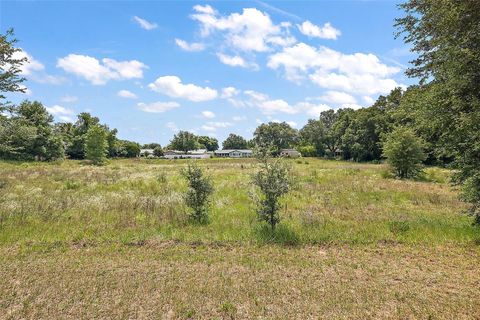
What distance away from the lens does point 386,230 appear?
1077cm

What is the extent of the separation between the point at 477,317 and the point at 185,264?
20.6ft

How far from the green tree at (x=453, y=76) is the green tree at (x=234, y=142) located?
143066 mm

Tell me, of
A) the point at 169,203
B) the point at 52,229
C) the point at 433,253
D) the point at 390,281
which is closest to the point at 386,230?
the point at 433,253

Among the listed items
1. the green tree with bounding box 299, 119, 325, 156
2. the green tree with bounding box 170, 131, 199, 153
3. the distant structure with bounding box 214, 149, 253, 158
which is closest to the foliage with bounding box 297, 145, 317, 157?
the green tree with bounding box 299, 119, 325, 156

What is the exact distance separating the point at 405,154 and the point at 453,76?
24.4m

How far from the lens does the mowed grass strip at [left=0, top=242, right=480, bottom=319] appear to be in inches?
228

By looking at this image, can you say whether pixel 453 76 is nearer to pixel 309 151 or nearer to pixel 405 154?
pixel 405 154

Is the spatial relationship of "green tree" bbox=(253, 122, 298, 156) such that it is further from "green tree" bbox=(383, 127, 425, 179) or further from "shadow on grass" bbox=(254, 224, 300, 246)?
"shadow on grass" bbox=(254, 224, 300, 246)

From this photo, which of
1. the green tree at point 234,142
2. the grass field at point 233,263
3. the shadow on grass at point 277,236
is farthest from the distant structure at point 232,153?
the shadow on grass at point 277,236

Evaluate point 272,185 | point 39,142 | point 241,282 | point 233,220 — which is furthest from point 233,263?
point 39,142

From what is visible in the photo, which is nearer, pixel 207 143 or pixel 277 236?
pixel 277 236

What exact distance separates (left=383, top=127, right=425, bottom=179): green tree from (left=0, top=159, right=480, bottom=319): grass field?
1735 cm

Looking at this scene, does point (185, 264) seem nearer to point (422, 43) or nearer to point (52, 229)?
point (52, 229)

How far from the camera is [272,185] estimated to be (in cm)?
1098
